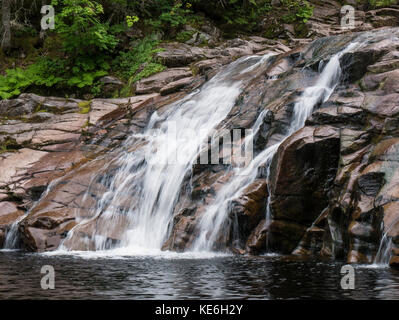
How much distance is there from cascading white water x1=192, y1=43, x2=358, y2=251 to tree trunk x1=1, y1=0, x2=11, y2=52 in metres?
15.2

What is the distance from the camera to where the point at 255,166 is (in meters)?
9.68

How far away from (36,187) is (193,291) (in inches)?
336

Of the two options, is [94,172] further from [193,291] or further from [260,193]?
[193,291]

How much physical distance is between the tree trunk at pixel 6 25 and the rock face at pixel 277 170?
25.0 ft

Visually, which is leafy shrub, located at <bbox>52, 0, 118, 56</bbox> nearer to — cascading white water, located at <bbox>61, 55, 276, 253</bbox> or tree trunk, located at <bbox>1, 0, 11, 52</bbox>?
tree trunk, located at <bbox>1, 0, 11, 52</bbox>

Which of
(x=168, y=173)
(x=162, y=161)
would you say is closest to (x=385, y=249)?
(x=168, y=173)

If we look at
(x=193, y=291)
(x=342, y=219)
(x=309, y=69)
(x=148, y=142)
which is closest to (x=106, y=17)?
(x=148, y=142)

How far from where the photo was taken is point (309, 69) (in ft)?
39.3

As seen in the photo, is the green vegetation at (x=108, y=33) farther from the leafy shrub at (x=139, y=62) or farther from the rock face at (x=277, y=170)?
the rock face at (x=277, y=170)

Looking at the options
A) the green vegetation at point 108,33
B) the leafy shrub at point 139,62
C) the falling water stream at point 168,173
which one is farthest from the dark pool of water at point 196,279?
the green vegetation at point 108,33

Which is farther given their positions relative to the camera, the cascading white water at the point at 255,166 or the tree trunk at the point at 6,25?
the tree trunk at the point at 6,25

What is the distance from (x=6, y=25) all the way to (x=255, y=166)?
1657cm

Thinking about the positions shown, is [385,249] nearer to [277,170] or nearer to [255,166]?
[277,170]

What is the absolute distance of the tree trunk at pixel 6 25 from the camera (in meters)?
20.8
